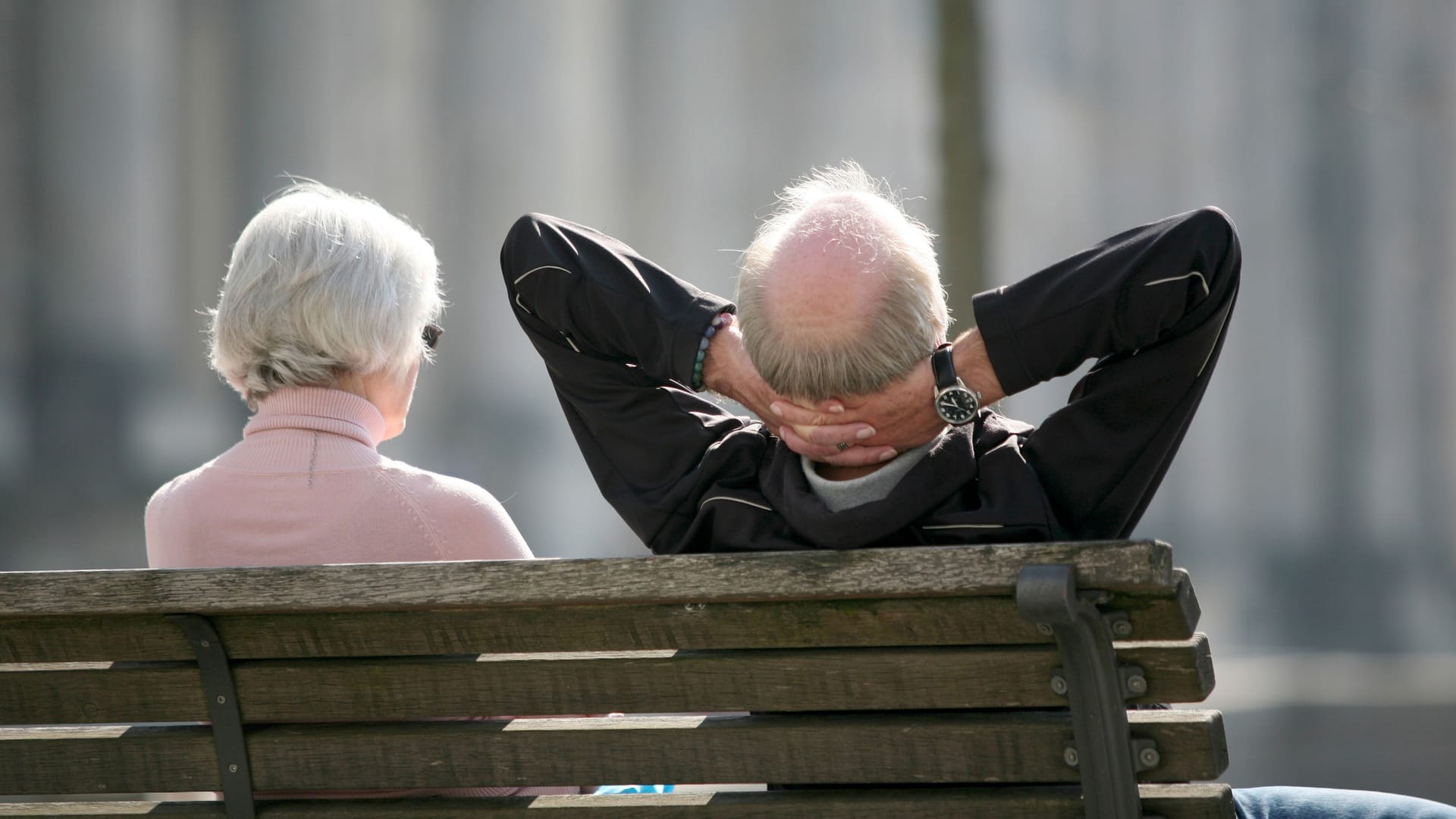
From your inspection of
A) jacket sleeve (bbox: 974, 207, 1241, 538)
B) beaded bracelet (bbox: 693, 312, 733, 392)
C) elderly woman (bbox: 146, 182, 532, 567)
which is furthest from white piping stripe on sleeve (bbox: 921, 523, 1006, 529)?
elderly woman (bbox: 146, 182, 532, 567)

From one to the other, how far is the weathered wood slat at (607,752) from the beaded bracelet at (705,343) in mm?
460

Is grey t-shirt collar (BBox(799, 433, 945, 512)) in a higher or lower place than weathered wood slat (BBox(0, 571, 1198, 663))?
higher

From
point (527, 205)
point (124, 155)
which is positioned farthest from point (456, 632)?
point (124, 155)

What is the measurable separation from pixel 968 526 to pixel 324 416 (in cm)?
95

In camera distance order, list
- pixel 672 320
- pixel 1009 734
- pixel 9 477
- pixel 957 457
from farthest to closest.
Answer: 1. pixel 9 477
2. pixel 672 320
3. pixel 957 457
4. pixel 1009 734

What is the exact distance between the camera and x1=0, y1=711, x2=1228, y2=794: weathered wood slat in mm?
1419

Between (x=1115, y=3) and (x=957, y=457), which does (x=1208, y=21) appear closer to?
(x=1115, y=3)

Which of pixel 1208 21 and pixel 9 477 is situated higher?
pixel 1208 21

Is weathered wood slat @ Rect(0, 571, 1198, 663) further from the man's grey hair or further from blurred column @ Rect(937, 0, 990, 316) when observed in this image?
blurred column @ Rect(937, 0, 990, 316)

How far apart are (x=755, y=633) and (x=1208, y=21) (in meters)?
3.64

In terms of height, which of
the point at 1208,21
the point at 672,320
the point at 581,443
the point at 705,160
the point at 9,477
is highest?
the point at 1208,21

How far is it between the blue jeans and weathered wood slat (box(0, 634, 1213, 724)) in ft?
1.66

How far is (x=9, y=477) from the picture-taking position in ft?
14.8

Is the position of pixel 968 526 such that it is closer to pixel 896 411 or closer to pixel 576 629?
pixel 896 411
